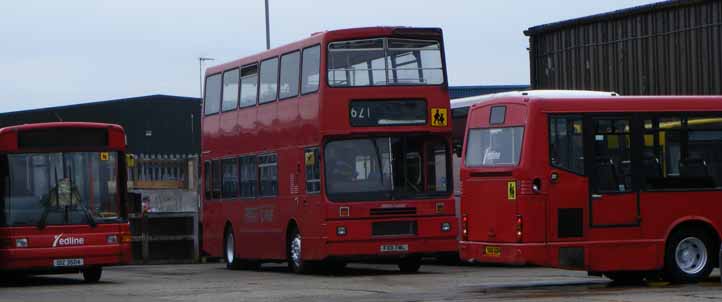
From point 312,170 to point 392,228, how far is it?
66.0 inches

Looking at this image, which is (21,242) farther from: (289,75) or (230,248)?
(230,248)

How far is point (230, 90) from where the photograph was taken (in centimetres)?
3044

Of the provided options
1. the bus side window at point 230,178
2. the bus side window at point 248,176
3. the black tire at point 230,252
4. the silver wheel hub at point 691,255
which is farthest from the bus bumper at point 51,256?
the silver wheel hub at point 691,255

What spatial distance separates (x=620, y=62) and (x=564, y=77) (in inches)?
86.6

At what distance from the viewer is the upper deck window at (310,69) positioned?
25.5 meters

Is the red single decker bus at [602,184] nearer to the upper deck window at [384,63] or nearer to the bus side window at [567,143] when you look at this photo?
the bus side window at [567,143]

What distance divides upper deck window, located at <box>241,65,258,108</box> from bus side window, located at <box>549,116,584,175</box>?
33.2ft

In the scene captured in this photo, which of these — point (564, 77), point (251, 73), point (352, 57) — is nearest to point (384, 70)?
point (352, 57)

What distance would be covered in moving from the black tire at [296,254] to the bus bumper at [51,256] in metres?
3.15

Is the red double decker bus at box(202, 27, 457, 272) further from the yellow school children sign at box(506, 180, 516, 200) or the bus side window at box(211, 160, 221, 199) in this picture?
the yellow school children sign at box(506, 180, 516, 200)

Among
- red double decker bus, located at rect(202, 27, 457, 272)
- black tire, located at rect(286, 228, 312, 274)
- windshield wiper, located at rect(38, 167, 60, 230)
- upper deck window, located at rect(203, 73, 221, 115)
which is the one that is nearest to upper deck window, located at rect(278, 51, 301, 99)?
red double decker bus, located at rect(202, 27, 457, 272)

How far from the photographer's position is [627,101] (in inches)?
792

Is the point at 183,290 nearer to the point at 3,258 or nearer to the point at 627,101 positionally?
the point at 3,258

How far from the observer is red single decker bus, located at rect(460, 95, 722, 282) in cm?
1959
